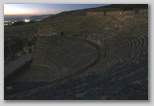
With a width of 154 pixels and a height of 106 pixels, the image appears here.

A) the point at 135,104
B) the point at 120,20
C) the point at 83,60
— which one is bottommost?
the point at 135,104

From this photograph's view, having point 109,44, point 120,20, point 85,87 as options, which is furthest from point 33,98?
point 120,20

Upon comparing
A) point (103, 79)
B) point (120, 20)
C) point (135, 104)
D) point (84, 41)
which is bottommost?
point (135, 104)

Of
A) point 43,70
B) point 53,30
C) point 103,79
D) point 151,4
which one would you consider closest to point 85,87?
point 103,79

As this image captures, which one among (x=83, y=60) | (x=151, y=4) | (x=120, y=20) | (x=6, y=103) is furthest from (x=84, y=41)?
(x=6, y=103)

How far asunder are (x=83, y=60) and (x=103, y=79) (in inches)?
17.4

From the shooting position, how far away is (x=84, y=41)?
4902mm

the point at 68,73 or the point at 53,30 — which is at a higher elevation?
the point at 53,30

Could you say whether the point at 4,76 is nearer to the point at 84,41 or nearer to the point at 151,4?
the point at 84,41

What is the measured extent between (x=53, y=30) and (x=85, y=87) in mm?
1072

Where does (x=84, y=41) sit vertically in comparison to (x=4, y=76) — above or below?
above

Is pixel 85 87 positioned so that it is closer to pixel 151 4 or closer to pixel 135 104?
pixel 135 104

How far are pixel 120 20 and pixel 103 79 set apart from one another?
3.24 ft

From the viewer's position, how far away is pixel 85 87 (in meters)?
4.73

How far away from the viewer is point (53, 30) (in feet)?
16.2
